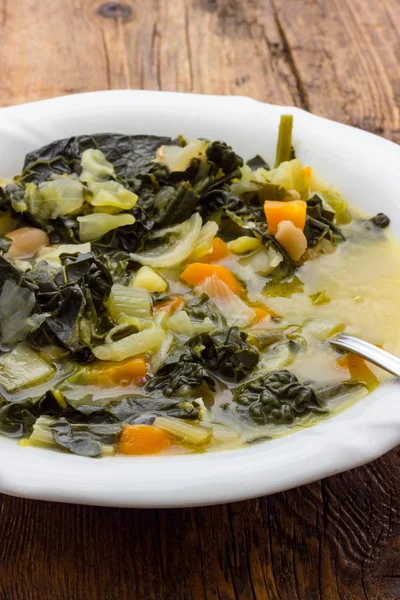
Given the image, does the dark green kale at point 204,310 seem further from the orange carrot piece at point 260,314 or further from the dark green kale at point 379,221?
the dark green kale at point 379,221

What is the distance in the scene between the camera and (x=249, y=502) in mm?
3826

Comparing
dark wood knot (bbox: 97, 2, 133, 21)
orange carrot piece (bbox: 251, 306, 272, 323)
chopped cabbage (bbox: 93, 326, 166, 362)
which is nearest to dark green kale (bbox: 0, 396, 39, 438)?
chopped cabbage (bbox: 93, 326, 166, 362)

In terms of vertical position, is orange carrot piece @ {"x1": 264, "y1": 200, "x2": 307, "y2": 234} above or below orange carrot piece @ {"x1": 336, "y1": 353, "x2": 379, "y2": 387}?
above

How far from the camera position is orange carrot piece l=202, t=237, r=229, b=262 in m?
5.18

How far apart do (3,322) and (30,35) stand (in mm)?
5015

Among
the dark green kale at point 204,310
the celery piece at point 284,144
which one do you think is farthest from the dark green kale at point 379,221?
the dark green kale at point 204,310

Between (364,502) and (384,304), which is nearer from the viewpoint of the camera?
(364,502)

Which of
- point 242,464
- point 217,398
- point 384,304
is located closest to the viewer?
point 242,464

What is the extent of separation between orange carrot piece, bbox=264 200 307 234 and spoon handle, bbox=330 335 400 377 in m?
1.09

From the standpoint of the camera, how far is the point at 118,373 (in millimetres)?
4191

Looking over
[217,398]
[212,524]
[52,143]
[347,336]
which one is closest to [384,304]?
[347,336]

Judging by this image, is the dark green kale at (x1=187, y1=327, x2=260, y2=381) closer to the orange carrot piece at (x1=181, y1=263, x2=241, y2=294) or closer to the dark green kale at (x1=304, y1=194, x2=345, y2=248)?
the orange carrot piece at (x1=181, y1=263, x2=241, y2=294)

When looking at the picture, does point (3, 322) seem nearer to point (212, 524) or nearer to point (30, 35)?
point (212, 524)

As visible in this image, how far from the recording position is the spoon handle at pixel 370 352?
392 cm
